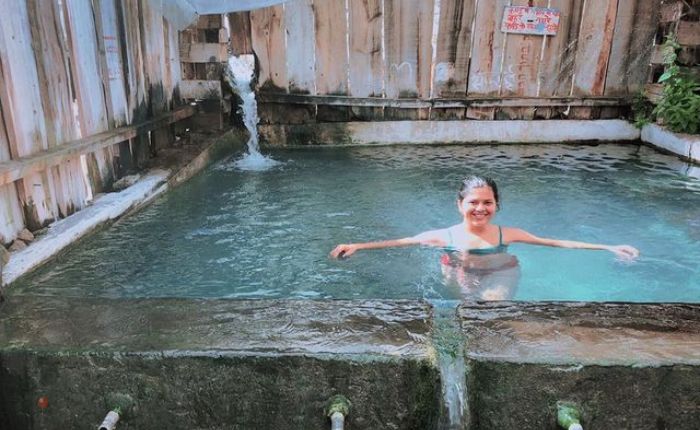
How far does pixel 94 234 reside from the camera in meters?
3.89

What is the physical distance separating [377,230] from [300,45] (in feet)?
13.3

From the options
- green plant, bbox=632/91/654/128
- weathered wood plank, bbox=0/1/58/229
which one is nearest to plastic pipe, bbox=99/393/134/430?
weathered wood plank, bbox=0/1/58/229

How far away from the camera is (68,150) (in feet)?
12.2

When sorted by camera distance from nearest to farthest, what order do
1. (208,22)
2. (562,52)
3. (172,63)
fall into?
1. (172,63)
2. (208,22)
3. (562,52)

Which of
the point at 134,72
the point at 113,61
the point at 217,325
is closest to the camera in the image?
the point at 217,325

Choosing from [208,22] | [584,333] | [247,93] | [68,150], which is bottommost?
[584,333]

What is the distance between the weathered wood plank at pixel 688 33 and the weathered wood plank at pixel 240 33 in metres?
5.90

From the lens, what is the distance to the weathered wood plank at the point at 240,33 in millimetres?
7250

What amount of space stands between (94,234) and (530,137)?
249 inches

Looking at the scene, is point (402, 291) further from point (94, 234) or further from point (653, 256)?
point (94, 234)

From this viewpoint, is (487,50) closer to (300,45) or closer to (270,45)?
(300,45)

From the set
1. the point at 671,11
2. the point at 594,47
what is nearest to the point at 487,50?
the point at 594,47

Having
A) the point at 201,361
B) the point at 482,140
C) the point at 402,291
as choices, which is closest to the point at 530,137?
the point at 482,140

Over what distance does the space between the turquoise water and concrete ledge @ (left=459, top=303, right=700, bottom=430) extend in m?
1.39
